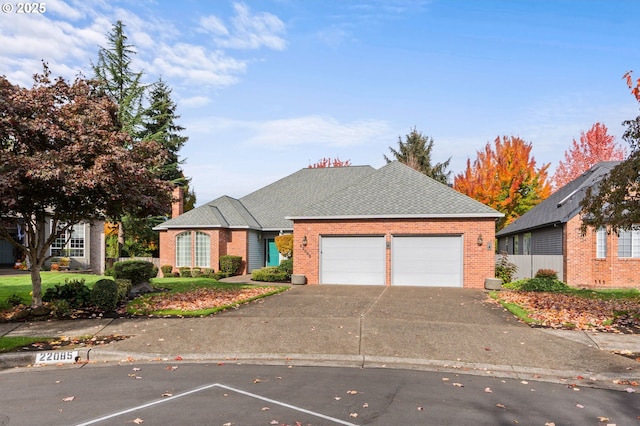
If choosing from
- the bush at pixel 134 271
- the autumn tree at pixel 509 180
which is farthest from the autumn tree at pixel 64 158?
the autumn tree at pixel 509 180

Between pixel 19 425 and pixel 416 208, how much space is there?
18.4 meters

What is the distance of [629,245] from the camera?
→ 2184cm

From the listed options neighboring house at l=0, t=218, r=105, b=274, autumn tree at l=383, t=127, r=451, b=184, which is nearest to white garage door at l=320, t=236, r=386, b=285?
neighboring house at l=0, t=218, r=105, b=274

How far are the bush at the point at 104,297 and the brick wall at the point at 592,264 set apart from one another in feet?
64.0

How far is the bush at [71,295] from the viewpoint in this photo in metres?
13.7

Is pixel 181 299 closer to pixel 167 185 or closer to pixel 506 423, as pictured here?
pixel 167 185

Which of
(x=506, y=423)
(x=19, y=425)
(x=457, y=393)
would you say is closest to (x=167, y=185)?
(x=19, y=425)

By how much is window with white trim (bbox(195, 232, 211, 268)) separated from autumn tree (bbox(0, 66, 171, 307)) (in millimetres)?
14759

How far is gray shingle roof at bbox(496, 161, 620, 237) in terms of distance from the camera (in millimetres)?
23375

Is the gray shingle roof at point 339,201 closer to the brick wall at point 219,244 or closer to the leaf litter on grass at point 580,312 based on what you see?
the brick wall at point 219,244

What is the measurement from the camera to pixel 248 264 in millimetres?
29797

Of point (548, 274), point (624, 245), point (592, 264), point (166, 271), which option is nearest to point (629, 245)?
point (624, 245)

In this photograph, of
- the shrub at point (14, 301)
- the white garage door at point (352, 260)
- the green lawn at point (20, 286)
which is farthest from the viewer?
the white garage door at point (352, 260)

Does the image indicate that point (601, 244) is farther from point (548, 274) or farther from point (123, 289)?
point (123, 289)
